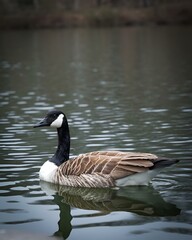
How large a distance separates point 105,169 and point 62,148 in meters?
1.17

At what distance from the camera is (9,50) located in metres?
38.3

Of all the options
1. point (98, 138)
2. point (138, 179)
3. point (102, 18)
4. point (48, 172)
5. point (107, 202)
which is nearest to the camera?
point (107, 202)

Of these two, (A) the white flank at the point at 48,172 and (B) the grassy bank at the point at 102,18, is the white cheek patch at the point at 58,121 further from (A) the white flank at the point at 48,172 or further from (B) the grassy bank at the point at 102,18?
(B) the grassy bank at the point at 102,18

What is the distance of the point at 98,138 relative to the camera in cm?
1160

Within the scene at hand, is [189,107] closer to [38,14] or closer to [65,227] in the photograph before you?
[65,227]

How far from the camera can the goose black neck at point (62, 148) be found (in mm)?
8812

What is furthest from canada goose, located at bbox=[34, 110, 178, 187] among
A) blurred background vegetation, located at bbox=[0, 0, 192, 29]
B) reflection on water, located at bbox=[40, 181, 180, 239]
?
blurred background vegetation, located at bbox=[0, 0, 192, 29]

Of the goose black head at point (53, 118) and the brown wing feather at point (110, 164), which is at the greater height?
the goose black head at point (53, 118)

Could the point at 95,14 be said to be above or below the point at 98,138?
below

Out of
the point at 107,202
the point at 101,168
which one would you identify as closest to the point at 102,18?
the point at 101,168

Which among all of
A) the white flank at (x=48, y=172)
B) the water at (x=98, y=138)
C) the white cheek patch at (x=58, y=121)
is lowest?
the water at (x=98, y=138)

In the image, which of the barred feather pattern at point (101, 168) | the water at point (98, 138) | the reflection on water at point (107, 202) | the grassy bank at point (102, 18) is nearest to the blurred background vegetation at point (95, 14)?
the grassy bank at point (102, 18)

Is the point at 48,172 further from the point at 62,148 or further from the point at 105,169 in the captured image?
the point at 105,169

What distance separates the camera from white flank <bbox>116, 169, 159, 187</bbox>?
771 cm
